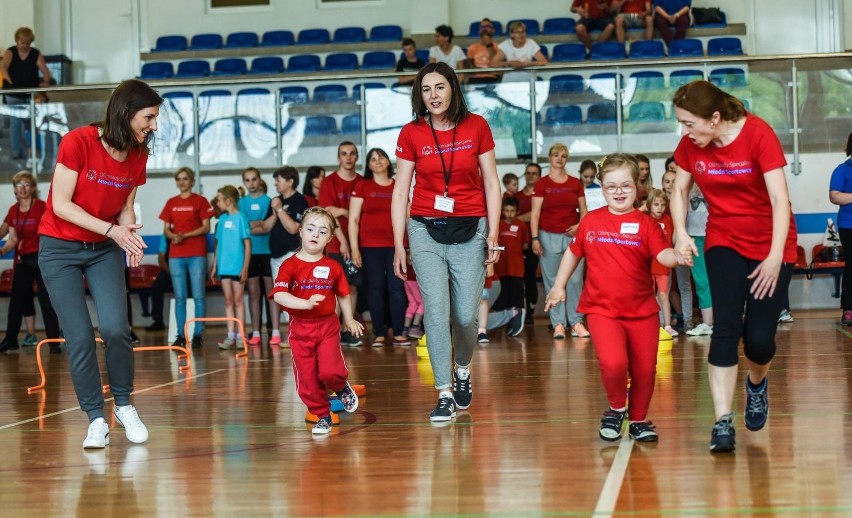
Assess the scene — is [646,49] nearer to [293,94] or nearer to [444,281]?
[293,94]

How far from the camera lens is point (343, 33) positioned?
1764 cm

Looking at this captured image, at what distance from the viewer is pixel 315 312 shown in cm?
518

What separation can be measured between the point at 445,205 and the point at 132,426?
1747 millimetres

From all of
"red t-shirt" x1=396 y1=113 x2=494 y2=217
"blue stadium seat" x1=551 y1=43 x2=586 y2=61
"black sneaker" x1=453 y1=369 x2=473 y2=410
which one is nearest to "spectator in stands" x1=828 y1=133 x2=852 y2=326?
"black sneaker" x1=453 y1=369 x2=473 y2=410

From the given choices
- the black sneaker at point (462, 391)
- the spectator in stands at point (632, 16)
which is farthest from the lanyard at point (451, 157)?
the spectator in stands at point (632, 16)

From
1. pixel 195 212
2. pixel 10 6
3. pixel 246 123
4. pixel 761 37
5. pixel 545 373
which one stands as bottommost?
pixel 545 373

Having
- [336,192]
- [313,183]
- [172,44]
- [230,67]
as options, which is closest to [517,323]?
[336,192]

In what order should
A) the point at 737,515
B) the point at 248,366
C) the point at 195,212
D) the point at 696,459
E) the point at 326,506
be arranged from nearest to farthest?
the point at 737,515 → the point at 326,506 → the point at 696,459 → the point at 248,366 → the point at 195,212

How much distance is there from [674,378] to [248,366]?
342 cm

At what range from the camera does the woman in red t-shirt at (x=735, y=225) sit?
394cm

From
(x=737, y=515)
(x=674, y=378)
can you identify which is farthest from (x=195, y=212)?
(x=737, y=515)

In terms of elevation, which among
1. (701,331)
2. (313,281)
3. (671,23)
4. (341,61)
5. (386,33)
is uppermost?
(386,33)

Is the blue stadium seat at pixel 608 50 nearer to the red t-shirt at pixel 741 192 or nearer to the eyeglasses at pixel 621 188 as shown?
the eyeglasses at pixel 621 188

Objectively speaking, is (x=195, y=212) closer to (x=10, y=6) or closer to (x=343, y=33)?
(x=343, y=33)
